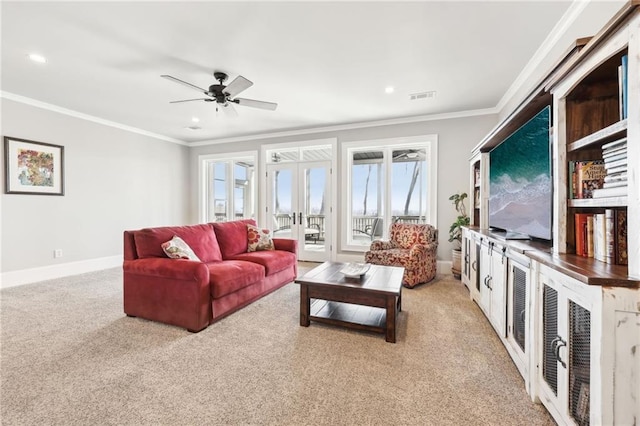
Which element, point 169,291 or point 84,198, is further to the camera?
point 84,198

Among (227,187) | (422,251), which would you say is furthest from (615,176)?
(227,187)

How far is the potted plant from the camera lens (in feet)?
13.7

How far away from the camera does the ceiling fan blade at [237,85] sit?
2.67 metres

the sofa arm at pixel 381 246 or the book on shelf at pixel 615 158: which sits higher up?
the book on shelf at pixel 615 158

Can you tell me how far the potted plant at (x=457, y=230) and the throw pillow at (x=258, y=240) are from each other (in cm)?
278

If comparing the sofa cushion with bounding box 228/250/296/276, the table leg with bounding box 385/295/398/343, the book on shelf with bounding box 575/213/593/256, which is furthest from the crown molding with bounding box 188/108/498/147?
the table leg with bounding box 385/295/398/343

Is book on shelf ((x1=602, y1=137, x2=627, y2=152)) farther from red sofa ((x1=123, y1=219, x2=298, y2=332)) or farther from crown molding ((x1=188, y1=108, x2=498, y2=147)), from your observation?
crown molding ((x1=188, y1=108, x2=498, y2=147))

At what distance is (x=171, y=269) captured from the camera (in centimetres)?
249

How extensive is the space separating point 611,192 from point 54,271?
6.23m

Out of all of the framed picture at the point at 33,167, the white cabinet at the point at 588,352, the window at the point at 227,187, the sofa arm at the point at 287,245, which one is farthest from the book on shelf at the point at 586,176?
the framed picture at the point at 33,167

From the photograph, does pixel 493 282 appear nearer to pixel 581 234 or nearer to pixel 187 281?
pixel 581 234

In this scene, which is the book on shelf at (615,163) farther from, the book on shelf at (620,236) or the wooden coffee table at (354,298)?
the wooden coffee table at (354,298)

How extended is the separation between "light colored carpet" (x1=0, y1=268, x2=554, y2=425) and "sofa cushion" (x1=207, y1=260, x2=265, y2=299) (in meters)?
0.31

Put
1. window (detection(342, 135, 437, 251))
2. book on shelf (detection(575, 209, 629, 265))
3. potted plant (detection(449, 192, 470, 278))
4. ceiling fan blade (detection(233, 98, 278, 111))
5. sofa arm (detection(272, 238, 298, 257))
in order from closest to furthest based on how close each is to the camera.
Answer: book on shelf (detection(575, 209, 629, 265)) → ceiling fan blade (detection(233, 98, 278, 111)) → sofa arm (detection(272, 238, 298, 257)) → potted plant (detection(449, 192, 470, 278)) → window (detection(342, 135, 437, 251))
